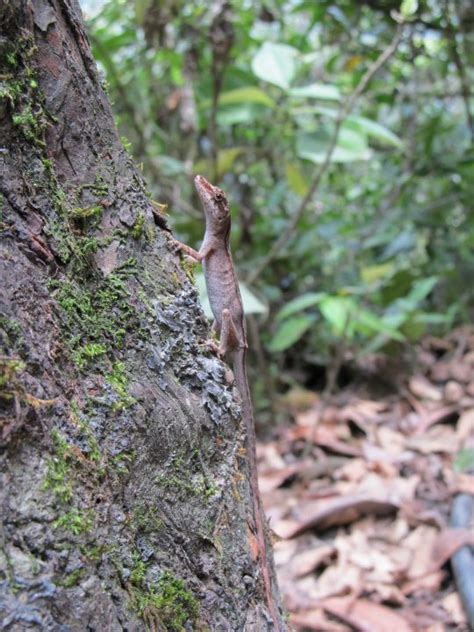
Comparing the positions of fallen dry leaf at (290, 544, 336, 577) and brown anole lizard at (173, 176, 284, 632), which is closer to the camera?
brown anole lizard at (173, 176, 284, 632)

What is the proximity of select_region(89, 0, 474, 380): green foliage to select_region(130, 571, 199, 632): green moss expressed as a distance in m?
2.88

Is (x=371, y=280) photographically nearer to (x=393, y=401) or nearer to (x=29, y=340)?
(x=393, y=401)

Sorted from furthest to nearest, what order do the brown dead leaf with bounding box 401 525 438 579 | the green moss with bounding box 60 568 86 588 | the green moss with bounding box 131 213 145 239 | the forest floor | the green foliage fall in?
the green foliage
the brown dead leaf with bounding box 401 525 438 579
the forest floor
the green moss with bounding box 131 213 145 239
the green moss with bounding box 60 568 86 588

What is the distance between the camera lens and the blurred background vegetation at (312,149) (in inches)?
166

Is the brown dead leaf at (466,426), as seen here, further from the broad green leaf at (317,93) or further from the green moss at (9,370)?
the green moss at (9,370)

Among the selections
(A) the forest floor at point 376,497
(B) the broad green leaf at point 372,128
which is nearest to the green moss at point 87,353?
(A) the forest floor at point 376,497

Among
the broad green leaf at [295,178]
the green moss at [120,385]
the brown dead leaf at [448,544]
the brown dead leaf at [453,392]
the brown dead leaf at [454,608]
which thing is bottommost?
the green moss at [120,385]

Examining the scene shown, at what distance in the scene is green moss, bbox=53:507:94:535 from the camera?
1.06 m

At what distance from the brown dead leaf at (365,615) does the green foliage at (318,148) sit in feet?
5.50

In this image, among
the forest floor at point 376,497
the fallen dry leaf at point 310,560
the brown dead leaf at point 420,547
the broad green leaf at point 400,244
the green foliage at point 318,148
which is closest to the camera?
the forest floor at point 376,497

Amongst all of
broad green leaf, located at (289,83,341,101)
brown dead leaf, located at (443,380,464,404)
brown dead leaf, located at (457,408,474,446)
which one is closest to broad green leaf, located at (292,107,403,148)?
broad green leaf, located at (289,83,341,101)

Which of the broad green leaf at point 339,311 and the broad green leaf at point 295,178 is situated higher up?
the broad green leaf at point 295,178

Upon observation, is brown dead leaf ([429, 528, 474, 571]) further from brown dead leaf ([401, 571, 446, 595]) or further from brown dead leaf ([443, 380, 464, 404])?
brown dead leaf ([443, 380, 464, 404])

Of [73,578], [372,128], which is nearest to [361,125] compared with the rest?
[372,128]
